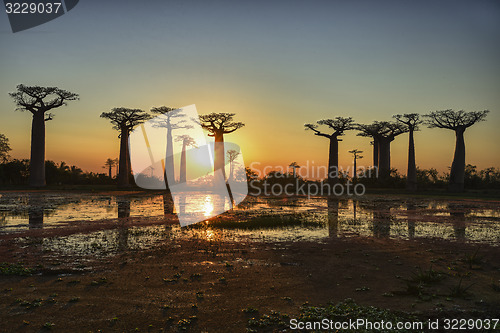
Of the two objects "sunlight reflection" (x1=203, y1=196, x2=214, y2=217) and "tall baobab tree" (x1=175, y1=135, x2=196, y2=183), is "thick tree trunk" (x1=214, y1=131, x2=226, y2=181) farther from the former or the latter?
"sunlight reflection" (x1=203, y1=196, x2=214, y2=217)

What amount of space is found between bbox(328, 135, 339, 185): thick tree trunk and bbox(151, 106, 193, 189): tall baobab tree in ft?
73.8

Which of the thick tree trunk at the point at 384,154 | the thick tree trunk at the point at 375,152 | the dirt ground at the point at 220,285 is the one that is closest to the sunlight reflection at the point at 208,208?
the dirt ground at the point at 220,285

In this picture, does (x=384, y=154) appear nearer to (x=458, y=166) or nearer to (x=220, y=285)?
(x=458, y=166)

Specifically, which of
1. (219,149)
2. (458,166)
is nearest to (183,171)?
(219,149)

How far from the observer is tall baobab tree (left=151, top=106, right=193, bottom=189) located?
49250 millimetres

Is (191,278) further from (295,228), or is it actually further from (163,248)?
(295,228)

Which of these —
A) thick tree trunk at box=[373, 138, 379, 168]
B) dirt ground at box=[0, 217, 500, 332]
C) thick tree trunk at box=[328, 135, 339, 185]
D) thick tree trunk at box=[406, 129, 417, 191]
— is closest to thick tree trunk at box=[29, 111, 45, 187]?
dirt ground at box=[0, 217, 500, 332]

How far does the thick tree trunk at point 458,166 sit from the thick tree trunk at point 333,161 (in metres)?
13.5

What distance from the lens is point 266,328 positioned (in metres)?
4.68

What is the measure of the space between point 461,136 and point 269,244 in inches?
1513

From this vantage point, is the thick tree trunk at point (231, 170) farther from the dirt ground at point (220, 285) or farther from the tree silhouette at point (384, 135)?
the dirt ground at point (220, 285)

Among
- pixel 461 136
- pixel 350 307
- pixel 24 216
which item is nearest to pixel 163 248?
pixel 350 307

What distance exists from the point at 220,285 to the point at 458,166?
41.0 m

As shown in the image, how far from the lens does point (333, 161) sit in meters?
46.0
